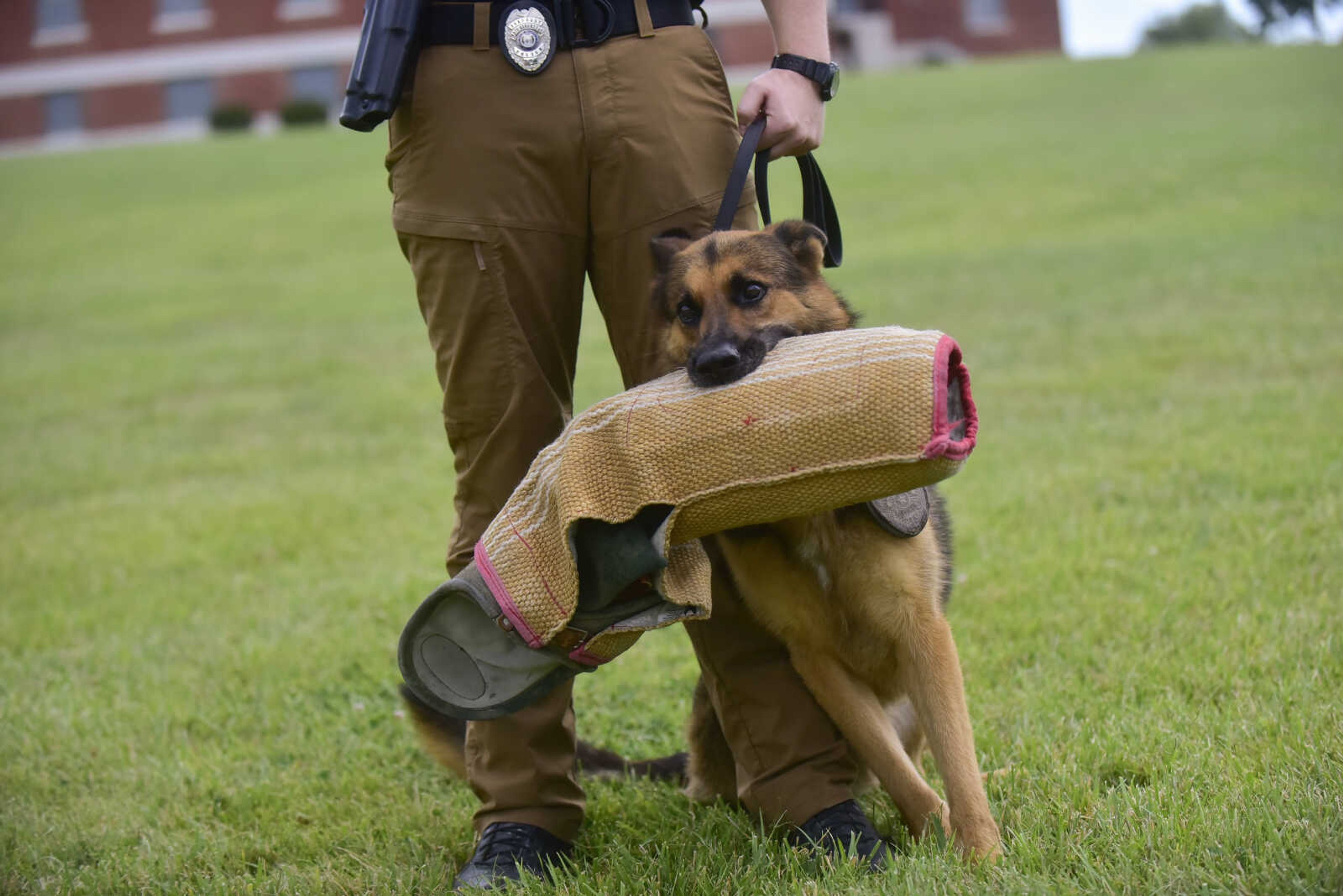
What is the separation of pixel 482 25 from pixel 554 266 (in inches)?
25.3

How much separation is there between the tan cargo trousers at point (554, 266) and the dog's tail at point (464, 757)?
33cm

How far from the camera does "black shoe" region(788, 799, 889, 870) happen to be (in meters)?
3.11

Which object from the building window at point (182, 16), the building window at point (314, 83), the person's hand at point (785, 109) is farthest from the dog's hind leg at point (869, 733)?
the building window at point (182, 16)

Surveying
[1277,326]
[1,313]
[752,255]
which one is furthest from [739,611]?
[1,313]

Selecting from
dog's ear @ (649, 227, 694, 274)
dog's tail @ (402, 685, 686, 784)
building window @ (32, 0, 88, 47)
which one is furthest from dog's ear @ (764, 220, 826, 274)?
building window @ (32, 0, 88, 47)

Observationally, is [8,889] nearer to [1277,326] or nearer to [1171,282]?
[1277,326]

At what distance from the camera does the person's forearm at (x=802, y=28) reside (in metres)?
3.27

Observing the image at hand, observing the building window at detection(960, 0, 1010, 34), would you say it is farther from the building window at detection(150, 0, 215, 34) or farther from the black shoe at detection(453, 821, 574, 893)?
the black shoe at detection(453, 821, 574, 893)

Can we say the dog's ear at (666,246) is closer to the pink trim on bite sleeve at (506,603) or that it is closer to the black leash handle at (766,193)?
the black leash handle at (766,193)

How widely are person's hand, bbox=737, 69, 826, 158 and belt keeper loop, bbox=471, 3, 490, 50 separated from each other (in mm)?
675

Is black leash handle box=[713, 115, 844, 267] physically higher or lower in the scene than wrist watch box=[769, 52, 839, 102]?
lower

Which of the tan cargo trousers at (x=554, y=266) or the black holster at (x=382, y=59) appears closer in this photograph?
the black holster at (x=382, y=59)

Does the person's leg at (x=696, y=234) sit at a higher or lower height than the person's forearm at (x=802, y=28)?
lower

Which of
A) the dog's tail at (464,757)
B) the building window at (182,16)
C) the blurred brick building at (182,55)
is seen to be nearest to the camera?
the dog's tail at (464,757)
